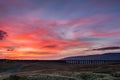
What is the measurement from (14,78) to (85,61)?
4839 inches

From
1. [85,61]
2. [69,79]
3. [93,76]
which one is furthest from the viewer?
[85,61]

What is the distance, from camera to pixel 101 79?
43.5 meters

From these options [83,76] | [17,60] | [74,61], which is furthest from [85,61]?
[83,76]

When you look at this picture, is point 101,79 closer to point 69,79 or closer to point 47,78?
point 69,79

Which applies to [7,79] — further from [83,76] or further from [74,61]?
[74,61]

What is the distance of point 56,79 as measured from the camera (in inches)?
1702

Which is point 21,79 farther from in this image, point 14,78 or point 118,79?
point 118,79

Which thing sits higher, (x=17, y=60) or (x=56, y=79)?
(x=17, y=60)

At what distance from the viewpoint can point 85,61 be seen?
16625 centimetres

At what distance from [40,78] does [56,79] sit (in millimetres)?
2551

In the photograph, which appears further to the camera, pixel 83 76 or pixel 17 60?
pixel 17 60

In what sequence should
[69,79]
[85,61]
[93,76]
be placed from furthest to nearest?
[85,61] → [93,76] → [69,79]

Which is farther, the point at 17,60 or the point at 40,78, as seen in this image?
the point at 17,60

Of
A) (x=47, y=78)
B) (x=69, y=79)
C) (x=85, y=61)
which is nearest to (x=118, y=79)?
(x=69, y=79)
